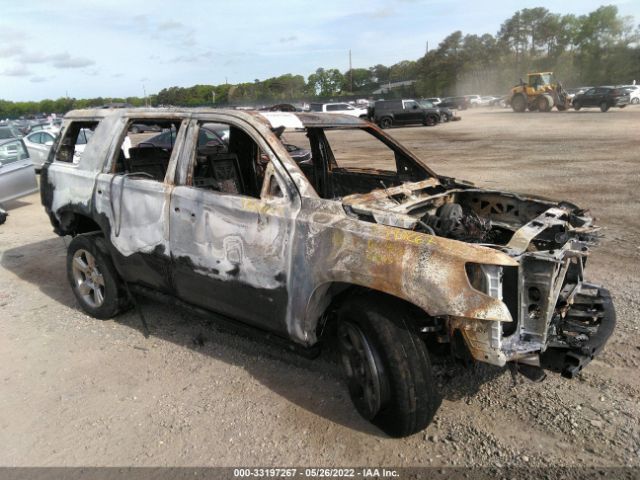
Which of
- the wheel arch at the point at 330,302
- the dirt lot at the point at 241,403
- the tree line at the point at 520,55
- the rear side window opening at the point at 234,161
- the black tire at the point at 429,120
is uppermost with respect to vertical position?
the tree line at the point at 520,55

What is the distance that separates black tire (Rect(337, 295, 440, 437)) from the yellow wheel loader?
3418cm

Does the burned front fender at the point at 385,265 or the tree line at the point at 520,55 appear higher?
the tree line at the point at 520,55

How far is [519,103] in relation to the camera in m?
34.4

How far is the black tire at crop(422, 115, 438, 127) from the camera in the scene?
1177 inches

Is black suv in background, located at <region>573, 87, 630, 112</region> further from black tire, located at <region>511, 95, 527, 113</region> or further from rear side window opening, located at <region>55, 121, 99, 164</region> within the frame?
rear side window opening, located at <region>55, 121, 99, 164</region>

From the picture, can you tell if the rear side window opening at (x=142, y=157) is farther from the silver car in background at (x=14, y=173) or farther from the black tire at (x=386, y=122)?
the black tire at (x=386, y=122)

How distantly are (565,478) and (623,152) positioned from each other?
14012mm

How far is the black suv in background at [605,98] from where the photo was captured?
98.5ft

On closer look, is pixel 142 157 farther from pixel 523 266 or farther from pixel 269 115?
pixel 523 266

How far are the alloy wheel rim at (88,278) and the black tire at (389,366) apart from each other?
269 cm

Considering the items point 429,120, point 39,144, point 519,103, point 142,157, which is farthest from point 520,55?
point 142,157

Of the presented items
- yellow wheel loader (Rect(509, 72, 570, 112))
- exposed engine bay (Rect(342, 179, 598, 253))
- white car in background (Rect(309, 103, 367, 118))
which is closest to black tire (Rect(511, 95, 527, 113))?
yellow wheel loader (Rect(509, 72, 570, 112))

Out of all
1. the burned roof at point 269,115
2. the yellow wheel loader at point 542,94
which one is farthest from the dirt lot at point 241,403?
the yellow wheel loader at point 542,94

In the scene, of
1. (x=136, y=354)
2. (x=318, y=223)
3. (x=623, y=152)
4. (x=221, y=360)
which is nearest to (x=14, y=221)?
(x=136, y=354)
